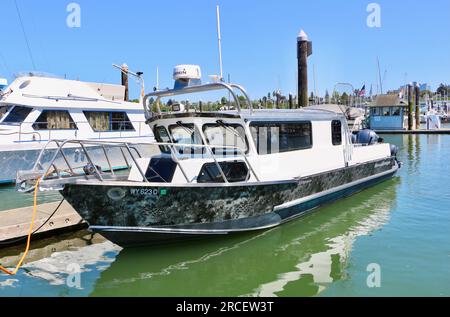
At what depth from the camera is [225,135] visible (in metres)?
7.98

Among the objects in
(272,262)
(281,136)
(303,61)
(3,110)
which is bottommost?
(272,262)

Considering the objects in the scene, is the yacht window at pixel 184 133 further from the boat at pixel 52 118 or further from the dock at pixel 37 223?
the boat at pixel 52 118

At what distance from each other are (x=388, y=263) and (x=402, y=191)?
6.45 metres

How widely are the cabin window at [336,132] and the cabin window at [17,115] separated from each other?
11.7 m

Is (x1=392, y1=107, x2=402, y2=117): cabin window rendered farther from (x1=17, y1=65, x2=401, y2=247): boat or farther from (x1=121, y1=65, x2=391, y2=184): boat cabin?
(x1=121, y1=65, x2=391, y2=184): boat cabin

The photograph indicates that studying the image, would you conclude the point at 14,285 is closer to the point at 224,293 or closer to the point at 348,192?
the point at 224,293

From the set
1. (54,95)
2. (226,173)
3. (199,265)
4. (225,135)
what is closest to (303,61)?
(225,135)

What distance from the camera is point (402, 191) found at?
39.7 ft

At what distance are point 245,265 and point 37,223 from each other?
4.15 meters

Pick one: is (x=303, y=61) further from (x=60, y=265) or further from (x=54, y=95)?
(x=60, y=265)

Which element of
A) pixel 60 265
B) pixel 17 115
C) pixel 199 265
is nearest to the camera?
pixel 199 265

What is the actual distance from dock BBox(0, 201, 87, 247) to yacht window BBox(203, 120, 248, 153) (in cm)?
330

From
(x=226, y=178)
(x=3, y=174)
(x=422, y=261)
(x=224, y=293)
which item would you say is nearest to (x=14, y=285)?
(x=224, y=293)

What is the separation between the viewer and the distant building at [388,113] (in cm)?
4088
